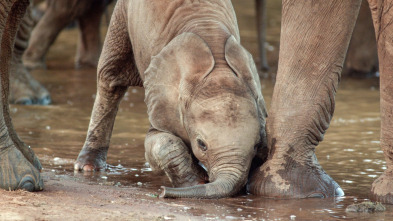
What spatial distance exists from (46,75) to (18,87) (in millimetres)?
1992

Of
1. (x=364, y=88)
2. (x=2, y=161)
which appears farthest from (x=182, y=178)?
(x=364, y=88)

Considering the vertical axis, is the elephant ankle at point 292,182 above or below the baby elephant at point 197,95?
below

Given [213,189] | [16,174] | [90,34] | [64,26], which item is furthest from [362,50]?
[16,174]

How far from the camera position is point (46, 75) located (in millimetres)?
9641

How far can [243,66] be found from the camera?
4215 millimetres

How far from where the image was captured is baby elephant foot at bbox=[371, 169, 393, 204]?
12.7ft

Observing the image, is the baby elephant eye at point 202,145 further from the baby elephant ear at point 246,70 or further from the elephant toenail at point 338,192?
the elephant toenail at point 338,192

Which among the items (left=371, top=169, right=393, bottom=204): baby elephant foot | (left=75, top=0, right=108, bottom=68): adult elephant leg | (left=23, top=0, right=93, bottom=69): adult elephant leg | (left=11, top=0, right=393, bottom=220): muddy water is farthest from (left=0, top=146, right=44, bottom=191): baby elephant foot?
(left=75, top=0, right=108, bottom=68): adult elephant leg

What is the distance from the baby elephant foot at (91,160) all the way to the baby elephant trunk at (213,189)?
125cm

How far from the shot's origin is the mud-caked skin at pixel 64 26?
10.0 meters

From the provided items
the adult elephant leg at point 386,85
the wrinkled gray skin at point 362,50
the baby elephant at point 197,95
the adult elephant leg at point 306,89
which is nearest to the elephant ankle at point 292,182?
the adult elephant leg at point 306,89

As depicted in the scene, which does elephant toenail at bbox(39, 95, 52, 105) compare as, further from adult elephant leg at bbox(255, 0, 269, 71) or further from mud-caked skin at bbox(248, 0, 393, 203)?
mud-caked skin at bbox(248, 0, 393, 203)

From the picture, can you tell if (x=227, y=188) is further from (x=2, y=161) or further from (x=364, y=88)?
(x=364, y=88)

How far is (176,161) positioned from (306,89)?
0.72 metres
